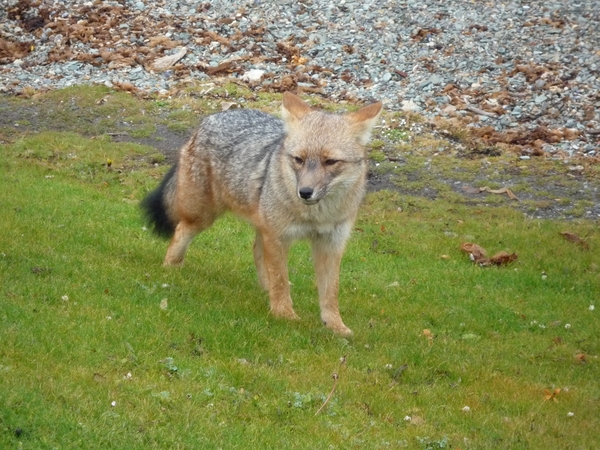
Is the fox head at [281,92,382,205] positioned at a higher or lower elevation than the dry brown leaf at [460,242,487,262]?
higher

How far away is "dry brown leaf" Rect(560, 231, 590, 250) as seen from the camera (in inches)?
511

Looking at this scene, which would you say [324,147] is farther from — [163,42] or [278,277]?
[163,42]

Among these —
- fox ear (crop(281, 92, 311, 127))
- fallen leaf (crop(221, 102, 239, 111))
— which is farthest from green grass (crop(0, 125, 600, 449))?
fallen leaf (crop(221, 102, 239, 111))

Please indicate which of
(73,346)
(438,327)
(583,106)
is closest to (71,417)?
(73,346)

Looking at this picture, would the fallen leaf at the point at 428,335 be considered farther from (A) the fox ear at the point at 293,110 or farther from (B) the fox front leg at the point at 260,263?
(A) the fox ear at the point at 293,110

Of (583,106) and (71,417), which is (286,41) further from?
(71,417)

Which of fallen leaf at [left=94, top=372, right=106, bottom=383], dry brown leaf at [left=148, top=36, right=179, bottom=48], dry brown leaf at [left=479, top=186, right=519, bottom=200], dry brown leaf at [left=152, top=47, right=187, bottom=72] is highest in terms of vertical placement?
fallen leaf at [left=94, top=372, right=106, bottom=383]

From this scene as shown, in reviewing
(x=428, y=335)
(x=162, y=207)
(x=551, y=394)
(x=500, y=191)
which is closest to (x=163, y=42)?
(x=500, y=191)

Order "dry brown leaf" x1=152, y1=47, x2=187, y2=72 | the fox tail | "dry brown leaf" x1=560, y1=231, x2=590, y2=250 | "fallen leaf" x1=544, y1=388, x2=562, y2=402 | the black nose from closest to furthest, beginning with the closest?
1. "fallen leaf" x1=544, y1=388, x2=562, y2=402
2. the black nose
3. the fox tail
4. "dry brown leaf" x1=560, y1=231, x2=590, y2=250
5. "dry brown leaf" x1=152, y1=47, x2=187, y2=72

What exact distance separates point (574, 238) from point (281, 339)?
6.41 meters

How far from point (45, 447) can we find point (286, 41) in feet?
57.8

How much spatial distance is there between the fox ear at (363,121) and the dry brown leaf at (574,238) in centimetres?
527

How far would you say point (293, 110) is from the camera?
30.1ft

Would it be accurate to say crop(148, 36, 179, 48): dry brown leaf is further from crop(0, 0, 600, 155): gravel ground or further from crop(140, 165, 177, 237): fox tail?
crop(140, 165, 177, 237): fox tail
